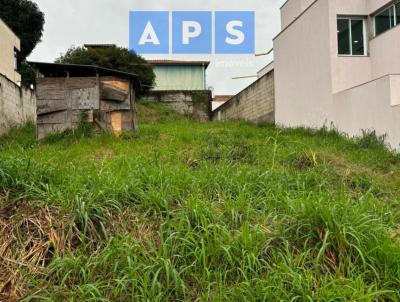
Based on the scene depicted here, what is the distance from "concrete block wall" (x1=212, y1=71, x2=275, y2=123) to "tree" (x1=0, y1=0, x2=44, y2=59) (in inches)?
477

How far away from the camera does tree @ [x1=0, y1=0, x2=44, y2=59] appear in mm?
23066

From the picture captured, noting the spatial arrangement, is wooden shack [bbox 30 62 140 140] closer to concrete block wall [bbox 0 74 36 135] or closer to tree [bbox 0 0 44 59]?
concrete block wall [bbox 0 74 36 135]

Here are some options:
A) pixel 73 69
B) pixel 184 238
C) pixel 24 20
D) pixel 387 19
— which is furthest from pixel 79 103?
pixel 24 20

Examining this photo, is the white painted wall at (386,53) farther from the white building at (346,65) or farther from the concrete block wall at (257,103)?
the concrete block wall at (257,103)

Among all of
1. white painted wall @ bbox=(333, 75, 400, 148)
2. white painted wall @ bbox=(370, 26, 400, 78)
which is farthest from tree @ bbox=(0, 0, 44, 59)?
white painted wall @ bbox=(370, 26, 400, 78)

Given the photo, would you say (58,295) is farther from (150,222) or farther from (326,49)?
(326,49)

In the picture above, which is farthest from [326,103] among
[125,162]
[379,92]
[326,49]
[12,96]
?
[12,96]

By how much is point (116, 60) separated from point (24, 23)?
759 centimetres

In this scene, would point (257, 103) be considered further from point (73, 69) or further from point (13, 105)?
point (13, 105)

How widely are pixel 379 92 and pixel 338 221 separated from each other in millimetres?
6652

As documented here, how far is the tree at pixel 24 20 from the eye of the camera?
23.1m

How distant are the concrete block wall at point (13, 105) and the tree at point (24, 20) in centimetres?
898

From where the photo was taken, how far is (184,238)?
3.20 meters

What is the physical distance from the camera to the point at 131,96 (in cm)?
1033
